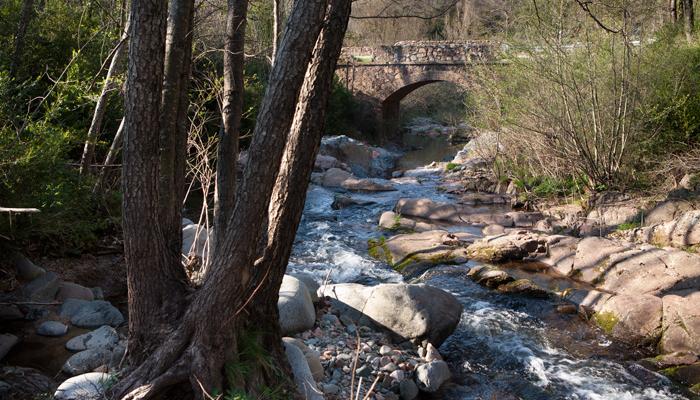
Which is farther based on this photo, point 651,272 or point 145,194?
point 651,272

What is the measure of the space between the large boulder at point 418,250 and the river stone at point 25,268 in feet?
14.8

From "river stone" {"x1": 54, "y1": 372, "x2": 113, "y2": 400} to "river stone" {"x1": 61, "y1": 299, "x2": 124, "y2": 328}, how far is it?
1765 millimetres

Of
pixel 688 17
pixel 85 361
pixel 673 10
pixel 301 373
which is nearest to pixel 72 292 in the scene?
pixel 85 361

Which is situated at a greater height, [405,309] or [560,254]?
[560,254]

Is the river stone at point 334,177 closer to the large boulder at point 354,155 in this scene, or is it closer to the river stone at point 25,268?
the large boulder at point 354,155

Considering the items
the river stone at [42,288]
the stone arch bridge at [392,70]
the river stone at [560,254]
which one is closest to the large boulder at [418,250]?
the river stone at [560,254]

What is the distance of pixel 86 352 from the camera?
15.6 feet

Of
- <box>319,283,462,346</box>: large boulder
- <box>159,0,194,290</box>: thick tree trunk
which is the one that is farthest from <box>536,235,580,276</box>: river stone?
<box>159,0,194,290</box>: thick tree trunk

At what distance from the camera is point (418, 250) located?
9281 mm

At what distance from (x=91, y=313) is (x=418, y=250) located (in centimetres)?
481

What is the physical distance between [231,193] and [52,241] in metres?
2.84

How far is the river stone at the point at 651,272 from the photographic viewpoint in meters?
7.26

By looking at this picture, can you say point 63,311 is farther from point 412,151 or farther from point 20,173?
point 412,151

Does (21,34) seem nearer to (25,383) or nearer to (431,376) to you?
(25,383)
